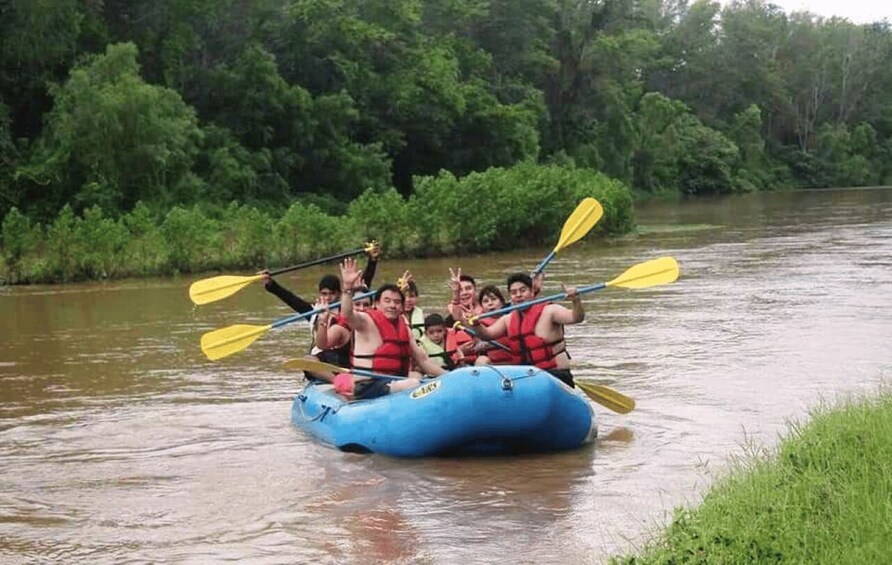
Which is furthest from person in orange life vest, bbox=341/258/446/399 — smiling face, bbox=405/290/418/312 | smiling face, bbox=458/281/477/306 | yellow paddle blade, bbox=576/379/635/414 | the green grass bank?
the green grass bank

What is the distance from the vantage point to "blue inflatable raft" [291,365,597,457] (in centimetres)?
707

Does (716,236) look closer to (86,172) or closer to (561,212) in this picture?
(561,212)

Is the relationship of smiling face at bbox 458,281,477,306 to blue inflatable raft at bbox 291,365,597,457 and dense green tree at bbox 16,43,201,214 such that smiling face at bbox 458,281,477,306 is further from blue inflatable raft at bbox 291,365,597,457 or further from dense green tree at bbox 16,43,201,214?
dense green tree at bbox 16,43,201,214

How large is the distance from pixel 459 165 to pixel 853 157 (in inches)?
1081

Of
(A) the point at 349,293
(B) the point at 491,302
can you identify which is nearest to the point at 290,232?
(B) the point at 491,302

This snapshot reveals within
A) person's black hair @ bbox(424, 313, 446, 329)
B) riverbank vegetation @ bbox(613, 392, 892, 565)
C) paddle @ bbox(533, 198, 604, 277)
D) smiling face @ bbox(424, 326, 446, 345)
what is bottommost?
riverbank vegetation @ bbox(613, 392, 892, 565)

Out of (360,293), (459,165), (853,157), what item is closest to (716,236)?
(459,165)

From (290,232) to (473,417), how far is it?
1349cm

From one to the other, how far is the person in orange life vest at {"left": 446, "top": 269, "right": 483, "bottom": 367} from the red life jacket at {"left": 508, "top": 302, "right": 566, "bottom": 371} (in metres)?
0.68

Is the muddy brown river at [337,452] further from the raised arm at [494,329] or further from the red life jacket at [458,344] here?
the red life jacket at [458,344]

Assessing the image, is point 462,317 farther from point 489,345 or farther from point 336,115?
point 336,115

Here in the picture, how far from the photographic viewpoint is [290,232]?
20266mm

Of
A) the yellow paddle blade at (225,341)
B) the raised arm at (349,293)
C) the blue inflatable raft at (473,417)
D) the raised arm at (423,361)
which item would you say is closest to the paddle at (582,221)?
the raised arm at (423,361)

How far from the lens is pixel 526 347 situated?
7.91 m
